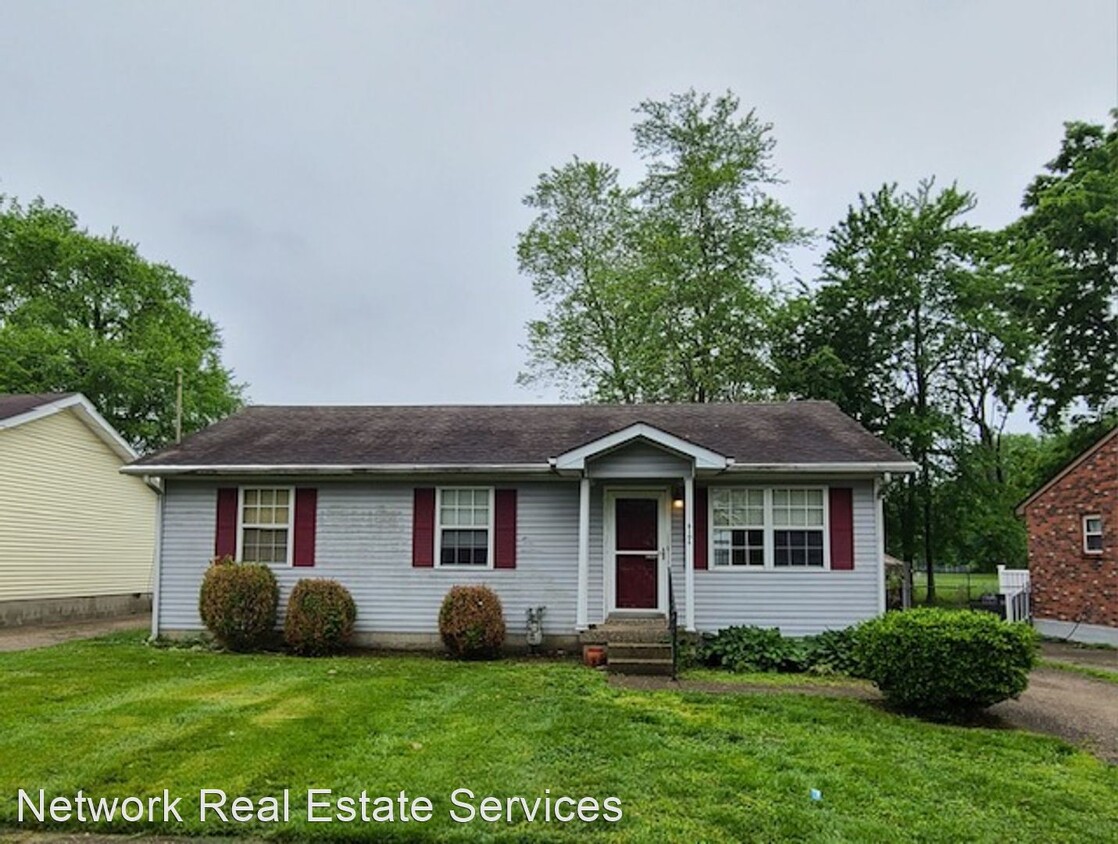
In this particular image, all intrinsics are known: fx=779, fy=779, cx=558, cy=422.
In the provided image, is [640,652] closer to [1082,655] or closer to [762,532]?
[762,532]

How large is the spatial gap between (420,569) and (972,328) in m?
17.9

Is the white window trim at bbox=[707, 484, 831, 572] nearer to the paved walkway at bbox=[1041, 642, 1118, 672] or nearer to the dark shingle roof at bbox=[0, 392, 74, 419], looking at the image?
the paved walkway at bbox=[1041, 642, 1118, 672]

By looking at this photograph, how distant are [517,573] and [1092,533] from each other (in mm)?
12091

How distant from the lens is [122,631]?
14602 mm

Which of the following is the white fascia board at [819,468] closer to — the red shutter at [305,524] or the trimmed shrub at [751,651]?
the trimmed shrub at [751,651]

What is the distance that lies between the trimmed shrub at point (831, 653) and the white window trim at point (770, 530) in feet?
3.21

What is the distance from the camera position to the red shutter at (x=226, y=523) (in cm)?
1242

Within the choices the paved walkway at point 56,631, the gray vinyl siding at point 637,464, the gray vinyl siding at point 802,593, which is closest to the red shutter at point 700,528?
the gray vinyl siding at point 802,593

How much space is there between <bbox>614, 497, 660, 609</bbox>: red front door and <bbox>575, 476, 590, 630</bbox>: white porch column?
64cm

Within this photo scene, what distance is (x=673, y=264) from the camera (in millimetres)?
25547

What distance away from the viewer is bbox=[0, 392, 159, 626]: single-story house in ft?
52.0

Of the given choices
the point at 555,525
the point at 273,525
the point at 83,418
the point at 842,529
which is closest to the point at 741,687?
the point at 842,529

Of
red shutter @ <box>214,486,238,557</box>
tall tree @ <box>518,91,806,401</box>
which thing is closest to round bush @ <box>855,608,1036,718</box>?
red shutter @ <box>214,486,238,557</box>

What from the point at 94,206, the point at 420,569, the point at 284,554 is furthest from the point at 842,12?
the point at 94,206
